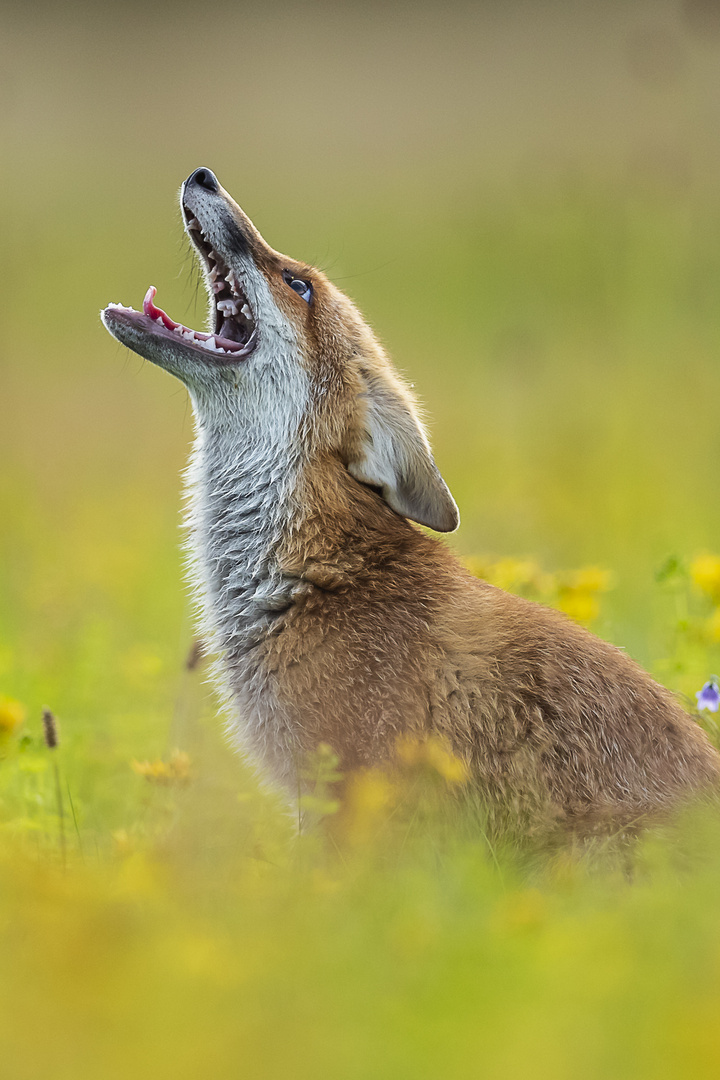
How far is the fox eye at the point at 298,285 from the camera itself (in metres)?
5.24

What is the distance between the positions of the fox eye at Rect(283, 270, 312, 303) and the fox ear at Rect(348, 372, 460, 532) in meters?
0.64

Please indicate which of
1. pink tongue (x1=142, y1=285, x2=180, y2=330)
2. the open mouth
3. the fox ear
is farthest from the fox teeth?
the fox ear

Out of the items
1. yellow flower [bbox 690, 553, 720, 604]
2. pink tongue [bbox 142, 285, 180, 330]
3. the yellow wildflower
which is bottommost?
the yellow wildflower

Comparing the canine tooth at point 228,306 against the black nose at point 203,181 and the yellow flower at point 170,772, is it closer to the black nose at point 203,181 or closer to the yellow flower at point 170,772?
the black nose at point 203,181

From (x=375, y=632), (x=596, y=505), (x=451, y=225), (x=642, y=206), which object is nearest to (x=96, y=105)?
(x=451, y=225)

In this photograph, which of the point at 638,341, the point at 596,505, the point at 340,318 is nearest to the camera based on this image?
the point at 340,318

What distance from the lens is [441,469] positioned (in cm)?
1201

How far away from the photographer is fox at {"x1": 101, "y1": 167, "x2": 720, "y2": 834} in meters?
4.02

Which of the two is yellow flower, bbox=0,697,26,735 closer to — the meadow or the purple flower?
the meadow

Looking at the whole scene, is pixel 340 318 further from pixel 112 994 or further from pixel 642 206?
pixel 642 206

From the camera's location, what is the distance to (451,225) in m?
18.6

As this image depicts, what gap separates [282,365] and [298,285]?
0.45 metres

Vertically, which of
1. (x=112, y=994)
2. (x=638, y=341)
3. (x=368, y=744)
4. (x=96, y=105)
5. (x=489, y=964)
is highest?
(x=96, y=105)

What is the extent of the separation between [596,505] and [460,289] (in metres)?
7.52
